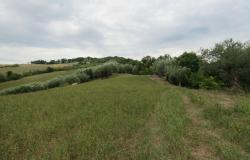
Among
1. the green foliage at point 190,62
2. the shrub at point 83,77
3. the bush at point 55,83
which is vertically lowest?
the bush at point 55,83

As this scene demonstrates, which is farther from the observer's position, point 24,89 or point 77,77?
point 77,77

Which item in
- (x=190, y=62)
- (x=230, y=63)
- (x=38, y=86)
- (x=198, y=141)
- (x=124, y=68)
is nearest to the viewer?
(x=198, y=141)

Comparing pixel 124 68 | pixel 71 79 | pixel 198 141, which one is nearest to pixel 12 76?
pixel 71 79

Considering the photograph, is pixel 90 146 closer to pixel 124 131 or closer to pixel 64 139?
pixel 64 139

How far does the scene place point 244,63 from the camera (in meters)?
33.2

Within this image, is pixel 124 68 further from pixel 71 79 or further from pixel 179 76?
pixel 179 76

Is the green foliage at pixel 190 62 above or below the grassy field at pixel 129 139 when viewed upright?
above

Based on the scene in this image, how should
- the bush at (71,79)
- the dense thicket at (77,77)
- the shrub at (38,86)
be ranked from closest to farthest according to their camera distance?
the dense thicket at (77,77) → the shrub at (38,86) → the bush at (71,79)

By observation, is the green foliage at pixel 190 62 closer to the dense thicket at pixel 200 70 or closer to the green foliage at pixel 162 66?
the dense thicket at pixel 200 70

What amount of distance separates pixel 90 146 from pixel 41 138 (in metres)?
2.46

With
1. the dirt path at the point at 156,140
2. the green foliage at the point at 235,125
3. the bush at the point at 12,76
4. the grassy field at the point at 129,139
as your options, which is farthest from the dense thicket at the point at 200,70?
the dirt path at the point at 156,140

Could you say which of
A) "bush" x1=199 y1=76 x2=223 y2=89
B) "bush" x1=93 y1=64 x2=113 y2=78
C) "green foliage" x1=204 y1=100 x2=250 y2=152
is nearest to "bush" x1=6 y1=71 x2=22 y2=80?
"bush" x1=93 y1=64 x2=113 y2=78

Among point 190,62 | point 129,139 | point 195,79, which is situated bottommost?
point 195,79

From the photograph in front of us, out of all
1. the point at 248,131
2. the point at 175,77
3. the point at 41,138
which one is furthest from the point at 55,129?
the point at 175,77
